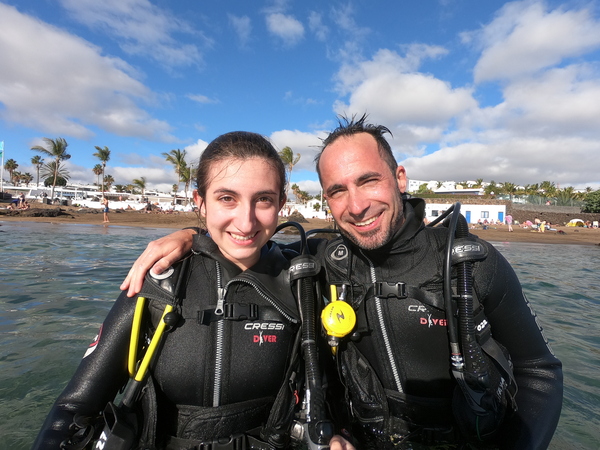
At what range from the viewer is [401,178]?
2525mm

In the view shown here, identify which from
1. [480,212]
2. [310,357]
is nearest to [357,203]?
[310,357]

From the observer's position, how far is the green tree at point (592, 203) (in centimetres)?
4194

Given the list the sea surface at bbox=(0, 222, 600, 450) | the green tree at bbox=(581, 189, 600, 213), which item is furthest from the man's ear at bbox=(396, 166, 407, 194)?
the green tree at bbox=(581, 189, 600, 213)

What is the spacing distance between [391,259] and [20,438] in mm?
3172

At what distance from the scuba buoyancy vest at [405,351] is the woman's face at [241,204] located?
28.2 inches

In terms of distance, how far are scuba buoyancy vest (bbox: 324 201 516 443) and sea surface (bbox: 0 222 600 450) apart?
158 cm

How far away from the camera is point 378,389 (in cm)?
222

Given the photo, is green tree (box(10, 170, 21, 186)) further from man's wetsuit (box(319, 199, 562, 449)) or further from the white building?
man's wetsuit (box(319, 199, 562, 449))

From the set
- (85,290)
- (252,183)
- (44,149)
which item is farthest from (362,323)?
(44,149)

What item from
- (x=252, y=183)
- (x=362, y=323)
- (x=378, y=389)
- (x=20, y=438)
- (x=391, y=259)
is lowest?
(x=20, y=438)

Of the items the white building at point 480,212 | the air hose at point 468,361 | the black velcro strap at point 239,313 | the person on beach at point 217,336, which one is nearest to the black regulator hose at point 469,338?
the air hose at point 468,361

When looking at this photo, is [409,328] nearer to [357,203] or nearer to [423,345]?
[423,345]

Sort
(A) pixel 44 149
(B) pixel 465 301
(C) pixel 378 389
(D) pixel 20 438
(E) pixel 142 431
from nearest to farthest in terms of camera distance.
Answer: (E) pixel 142 431 < (B) pixel 465 301 < (C) pixel 378 389 < (D) pixel 20 438 < (A) pixel 44 149

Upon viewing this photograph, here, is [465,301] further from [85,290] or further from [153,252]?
A: [85,290]
